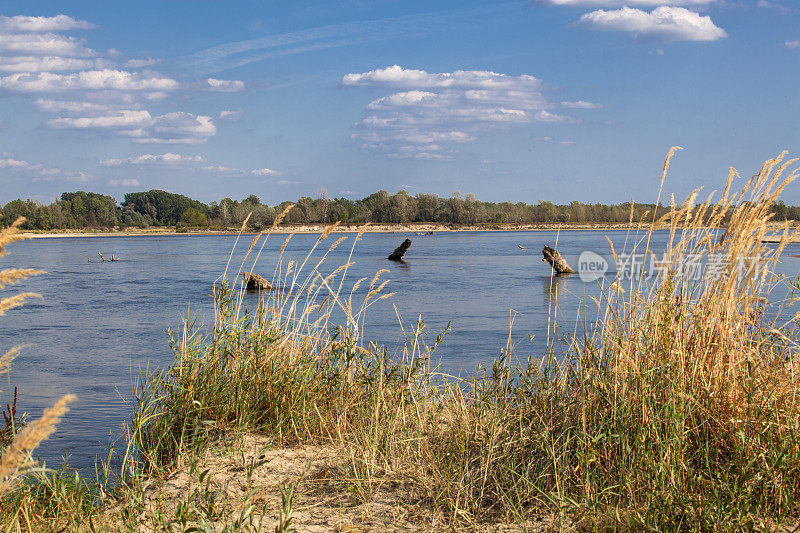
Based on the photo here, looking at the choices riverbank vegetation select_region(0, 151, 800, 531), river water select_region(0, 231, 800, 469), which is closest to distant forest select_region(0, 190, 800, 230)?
river water select_region(0, 231, 800, 469)

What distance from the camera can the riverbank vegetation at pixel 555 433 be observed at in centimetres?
333

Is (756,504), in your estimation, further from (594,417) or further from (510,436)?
(510,436)

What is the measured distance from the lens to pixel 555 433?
13.2 feet

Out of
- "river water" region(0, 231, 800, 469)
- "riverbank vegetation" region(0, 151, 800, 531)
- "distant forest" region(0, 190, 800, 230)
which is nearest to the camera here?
"riverbank vegetation" region(0, 151, 800, 531)

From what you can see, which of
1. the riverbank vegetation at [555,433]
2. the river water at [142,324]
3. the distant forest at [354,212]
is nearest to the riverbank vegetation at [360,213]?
the distant forest at [354,212]

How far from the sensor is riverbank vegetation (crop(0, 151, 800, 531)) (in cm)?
333

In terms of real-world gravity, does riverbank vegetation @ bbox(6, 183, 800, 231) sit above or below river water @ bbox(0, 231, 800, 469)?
above

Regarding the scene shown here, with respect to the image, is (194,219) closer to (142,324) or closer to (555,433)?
(142,324)

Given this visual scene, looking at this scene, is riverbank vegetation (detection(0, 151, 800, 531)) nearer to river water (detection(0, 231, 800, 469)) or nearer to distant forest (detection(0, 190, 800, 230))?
river water (detection(0, 231, 800, 469))

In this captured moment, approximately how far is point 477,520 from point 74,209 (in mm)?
150799

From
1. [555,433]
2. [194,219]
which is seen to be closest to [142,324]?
[555,433]

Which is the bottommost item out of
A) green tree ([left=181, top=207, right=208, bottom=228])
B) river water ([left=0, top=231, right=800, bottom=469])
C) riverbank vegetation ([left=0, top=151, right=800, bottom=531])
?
river water ([left=0, top=231, right=800, bottom=469])

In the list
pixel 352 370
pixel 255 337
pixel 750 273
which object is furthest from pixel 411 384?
pixel 750 273

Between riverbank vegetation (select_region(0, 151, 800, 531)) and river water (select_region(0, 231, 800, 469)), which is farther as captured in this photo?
river water (select_region(0, 231, 800, 469))
